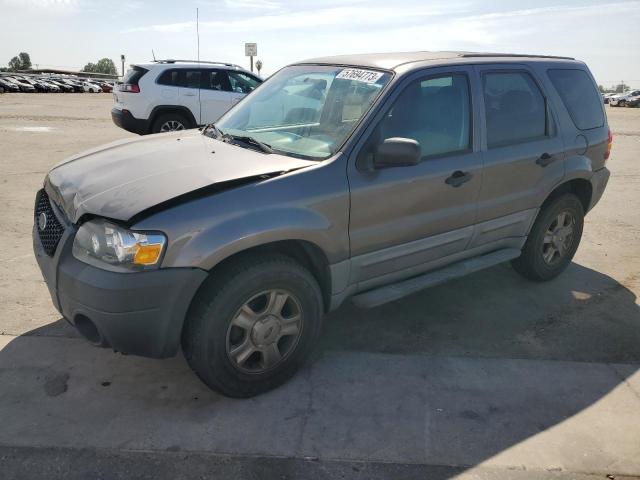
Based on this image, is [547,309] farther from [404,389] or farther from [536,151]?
[404,389]

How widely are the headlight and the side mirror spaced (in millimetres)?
1279

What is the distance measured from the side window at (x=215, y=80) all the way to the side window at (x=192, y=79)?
0.12 metres

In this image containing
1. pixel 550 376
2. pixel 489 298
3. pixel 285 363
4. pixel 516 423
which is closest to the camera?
pixel 516 423

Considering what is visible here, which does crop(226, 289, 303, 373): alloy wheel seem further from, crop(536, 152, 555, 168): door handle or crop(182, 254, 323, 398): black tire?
crop(536, 152, 555, 168): door handle

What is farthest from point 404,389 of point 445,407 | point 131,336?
point 131,336

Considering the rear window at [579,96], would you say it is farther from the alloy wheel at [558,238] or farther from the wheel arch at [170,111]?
the wheel arch at [170,111]

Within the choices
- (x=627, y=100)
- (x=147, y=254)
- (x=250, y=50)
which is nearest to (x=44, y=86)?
(x=250, y=50)

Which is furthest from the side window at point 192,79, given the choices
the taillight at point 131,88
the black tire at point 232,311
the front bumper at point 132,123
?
the black tire at point 232,311

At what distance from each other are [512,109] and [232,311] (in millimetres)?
2598

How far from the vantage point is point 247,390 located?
3.12m

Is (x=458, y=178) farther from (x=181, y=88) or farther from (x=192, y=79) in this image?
(x=192, y=79)

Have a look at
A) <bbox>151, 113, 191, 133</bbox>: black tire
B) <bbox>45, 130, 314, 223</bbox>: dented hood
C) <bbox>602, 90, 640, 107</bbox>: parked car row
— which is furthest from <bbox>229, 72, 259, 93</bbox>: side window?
<bbox>602, 90, 640, 107</bbox>: parked car row

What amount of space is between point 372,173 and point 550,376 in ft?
5.46

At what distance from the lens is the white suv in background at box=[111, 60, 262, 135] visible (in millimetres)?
10742
